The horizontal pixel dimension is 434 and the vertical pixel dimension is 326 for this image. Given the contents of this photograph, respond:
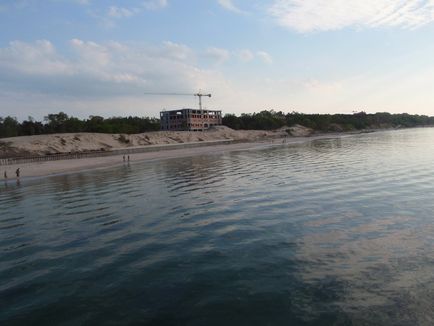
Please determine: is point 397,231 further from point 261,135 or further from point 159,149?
point 261,135

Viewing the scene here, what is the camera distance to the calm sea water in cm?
1005

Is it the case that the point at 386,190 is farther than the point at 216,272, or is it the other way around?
the point at 386,190

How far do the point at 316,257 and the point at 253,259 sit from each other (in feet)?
7.87

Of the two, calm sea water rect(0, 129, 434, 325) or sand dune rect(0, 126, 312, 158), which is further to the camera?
sand dune rect(0, 126, 312, 158)

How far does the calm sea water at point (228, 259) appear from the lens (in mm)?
10047

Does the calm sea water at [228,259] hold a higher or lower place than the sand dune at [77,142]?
lower

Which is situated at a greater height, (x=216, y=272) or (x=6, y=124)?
(x=6, y=124)

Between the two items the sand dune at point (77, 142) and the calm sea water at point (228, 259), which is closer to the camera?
the calm sea water at point (228, 259)

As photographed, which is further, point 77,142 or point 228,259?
point 77,142

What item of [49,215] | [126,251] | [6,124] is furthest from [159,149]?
[126,251]

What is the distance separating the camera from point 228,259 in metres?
14.1

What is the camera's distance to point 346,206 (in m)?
21.8

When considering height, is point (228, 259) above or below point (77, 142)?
below

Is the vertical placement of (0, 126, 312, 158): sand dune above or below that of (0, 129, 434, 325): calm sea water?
above
